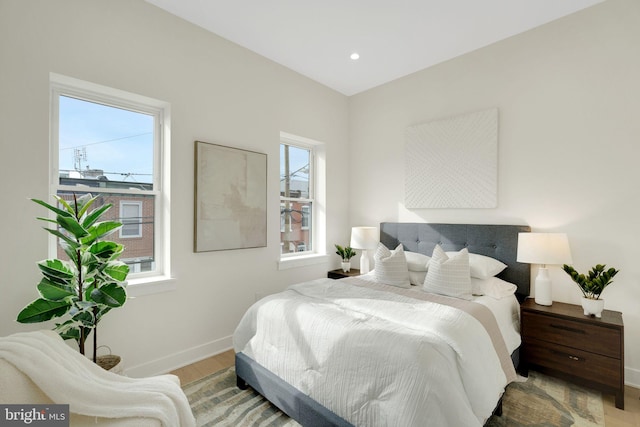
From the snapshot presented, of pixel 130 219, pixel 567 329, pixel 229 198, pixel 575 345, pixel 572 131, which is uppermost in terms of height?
pixel 572 131

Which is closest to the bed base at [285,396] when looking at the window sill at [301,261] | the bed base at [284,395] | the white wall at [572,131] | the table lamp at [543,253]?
the bed base at [284,395]

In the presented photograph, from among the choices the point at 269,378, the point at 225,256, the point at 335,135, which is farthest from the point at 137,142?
the point at 335,135

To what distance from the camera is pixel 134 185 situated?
2.50m

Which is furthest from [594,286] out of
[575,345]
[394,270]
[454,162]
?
[454,162]

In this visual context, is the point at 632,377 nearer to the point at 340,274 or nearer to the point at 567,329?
the point at 567,329

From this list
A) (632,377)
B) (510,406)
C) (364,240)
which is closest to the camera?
(510,406)

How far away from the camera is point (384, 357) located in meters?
1.48

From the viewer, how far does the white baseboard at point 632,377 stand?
89.5 inches

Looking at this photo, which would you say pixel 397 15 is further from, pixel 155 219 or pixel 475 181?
pixel 155 219

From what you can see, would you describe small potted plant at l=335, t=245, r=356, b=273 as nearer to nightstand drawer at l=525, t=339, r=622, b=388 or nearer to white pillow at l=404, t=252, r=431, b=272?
white pillow at l=404, t=252, r=431, b=272

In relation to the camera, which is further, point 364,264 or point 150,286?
point 364,264

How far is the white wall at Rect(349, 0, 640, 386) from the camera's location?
2324 millimetres

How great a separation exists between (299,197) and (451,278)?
2.13 metres

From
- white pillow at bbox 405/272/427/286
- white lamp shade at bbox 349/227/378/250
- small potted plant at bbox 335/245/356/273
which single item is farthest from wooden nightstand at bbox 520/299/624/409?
small potted plant at bbox 335/245/356/273
